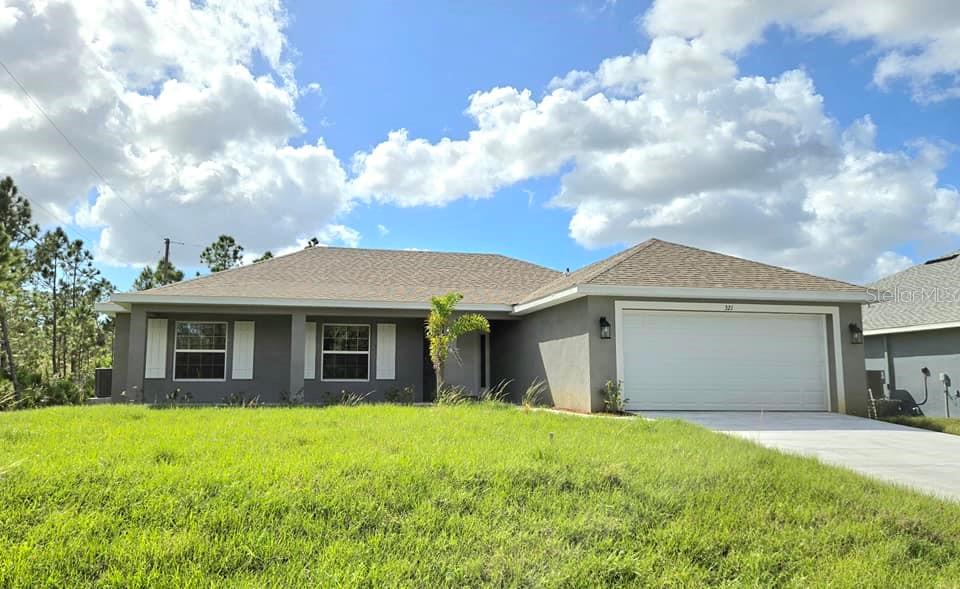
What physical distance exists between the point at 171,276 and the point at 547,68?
82.7 feet

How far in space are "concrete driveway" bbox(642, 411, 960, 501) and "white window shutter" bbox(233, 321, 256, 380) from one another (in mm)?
9467

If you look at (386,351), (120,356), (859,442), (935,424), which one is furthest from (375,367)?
(935,424)

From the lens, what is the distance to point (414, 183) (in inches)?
733

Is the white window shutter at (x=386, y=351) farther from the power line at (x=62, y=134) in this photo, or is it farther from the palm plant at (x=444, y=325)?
the power line at (x=62, y=134)

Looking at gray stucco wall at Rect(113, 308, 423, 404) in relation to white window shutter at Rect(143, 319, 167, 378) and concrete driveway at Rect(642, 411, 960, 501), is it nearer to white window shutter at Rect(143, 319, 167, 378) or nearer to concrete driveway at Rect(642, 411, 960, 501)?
white window shutter at Rect(143, 319, 167, 378)

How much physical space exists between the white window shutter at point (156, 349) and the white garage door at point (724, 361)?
10803 mm

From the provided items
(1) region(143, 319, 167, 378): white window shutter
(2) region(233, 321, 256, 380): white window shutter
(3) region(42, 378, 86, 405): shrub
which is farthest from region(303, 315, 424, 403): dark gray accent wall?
(3) region(42, 378, 86, 405): shrub

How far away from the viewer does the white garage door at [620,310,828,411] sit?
12758 millimetres

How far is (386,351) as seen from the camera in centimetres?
1623

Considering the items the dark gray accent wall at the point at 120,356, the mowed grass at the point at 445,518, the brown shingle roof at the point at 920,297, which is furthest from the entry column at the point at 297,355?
the brown shingle roof at the point at 920,297

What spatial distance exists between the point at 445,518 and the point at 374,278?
13.4 metres

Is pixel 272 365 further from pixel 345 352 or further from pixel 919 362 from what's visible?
pixel 919 362

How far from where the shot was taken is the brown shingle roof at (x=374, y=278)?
49.5ft

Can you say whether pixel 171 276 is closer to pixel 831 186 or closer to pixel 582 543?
pixel 831 186
